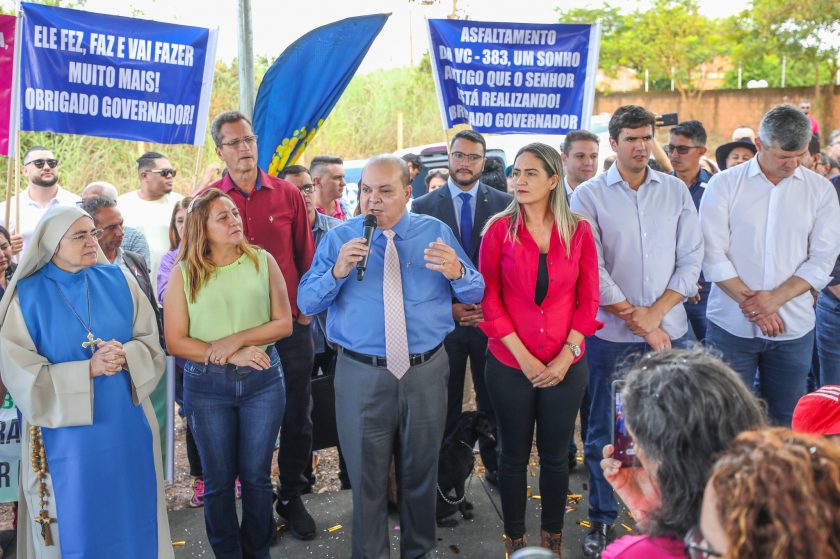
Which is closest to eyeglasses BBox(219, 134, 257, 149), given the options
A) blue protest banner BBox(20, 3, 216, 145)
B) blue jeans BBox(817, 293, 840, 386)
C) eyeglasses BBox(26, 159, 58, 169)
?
blue protest banner BBox(20, 3, 216, 145)

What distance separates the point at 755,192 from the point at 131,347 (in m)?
3.35

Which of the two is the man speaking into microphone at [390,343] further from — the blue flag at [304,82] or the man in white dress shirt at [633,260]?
the blue flag at [304,82]

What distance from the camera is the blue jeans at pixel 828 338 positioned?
15.3 feet

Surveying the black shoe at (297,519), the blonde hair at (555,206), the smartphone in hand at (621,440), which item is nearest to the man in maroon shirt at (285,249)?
the black shoe at (297,519)

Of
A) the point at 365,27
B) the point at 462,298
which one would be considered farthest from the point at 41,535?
the point at 365,27

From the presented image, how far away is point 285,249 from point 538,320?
5.10 feet

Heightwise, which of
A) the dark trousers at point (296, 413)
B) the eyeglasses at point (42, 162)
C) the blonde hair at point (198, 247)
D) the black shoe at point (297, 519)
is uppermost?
the eyeglasses at point (42, 162)

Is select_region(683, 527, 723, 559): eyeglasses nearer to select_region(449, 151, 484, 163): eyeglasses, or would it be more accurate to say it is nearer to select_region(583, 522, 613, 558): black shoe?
select_region(583, 522, 613, 558): black shoe

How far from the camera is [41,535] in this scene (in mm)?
3291

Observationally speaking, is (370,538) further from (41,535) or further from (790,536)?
(790,536)

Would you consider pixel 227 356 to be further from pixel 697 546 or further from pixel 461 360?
pixel 697 546

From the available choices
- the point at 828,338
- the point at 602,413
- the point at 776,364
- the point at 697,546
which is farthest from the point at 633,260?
the point at 697,546

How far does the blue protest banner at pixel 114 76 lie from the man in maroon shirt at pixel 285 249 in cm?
99

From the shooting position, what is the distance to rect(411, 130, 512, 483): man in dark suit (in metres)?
4.52
